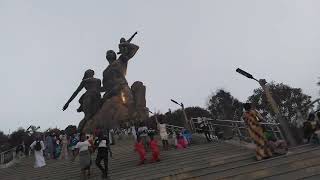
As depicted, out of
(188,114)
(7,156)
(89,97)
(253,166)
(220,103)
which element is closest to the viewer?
(253,166)

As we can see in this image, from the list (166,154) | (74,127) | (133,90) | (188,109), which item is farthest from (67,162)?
(188,109)

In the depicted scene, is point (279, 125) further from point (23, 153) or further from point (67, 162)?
point (23, 153)

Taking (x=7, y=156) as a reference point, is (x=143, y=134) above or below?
below

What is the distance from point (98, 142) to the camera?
38.9 ft

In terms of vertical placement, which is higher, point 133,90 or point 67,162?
point 133,90

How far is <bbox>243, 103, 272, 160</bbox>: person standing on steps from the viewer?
36.2ft

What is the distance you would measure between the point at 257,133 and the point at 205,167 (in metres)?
2.04

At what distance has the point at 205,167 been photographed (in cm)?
1034

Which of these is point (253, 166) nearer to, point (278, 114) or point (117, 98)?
point (278, 114)

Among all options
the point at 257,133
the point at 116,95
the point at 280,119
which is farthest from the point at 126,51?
the point at 257,133

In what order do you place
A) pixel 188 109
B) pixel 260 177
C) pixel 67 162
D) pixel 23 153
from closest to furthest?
pixel 260 177, pixel 67 162, pixel 23 153, pixel 188 109

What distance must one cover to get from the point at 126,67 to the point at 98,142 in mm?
16823

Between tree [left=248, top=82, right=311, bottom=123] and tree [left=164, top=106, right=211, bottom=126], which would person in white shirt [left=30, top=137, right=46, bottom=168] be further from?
tree [left=164, top=106, right=211, bottom=126]

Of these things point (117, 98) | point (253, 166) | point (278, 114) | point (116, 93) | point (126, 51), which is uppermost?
point (126, 51)
